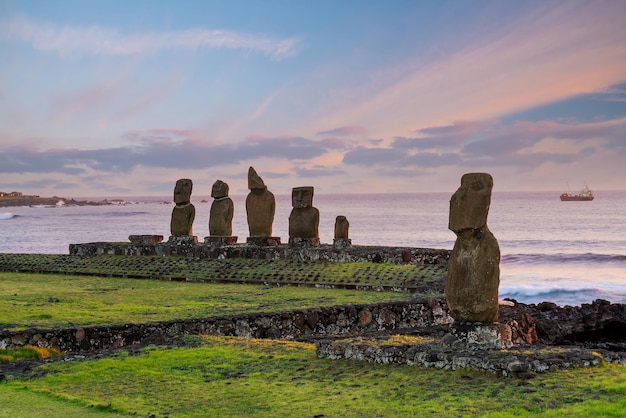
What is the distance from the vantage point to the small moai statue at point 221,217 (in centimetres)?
3312

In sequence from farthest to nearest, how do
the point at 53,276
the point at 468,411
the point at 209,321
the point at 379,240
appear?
the point at 379,240 < the point at 53,276 < the point at 209,321 < the point at 468,411

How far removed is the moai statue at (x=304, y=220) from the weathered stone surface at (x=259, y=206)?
1.26 metres

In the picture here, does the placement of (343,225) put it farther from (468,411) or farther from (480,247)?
(468,411)

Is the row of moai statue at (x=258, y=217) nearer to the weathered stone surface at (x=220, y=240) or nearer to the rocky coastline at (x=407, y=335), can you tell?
the weathered stone surface at (x=220, y=240)

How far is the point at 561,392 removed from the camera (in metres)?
9.62

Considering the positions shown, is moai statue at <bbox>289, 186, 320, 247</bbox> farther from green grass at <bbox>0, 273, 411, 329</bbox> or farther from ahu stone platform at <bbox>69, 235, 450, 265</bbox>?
green grass at <bbox>0, 273, 411, 329</bbox>

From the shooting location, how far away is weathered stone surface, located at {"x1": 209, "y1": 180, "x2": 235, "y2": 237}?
110 ft

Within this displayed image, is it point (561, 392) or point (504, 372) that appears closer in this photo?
point (561, 392)

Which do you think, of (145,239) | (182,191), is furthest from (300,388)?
(145,239)

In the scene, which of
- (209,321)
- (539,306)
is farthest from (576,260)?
(209,321)

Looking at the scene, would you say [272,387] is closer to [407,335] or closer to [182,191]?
[407,335]

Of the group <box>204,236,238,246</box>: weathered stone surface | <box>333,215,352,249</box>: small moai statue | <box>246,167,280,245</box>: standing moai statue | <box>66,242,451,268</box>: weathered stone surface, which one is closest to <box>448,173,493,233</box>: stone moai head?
<box>66,242,451,268</box>: weathered stone surface

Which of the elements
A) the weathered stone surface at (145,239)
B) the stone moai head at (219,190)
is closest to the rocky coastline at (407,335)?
the stone moai head at (219,190)

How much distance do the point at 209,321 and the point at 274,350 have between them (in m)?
3.28
